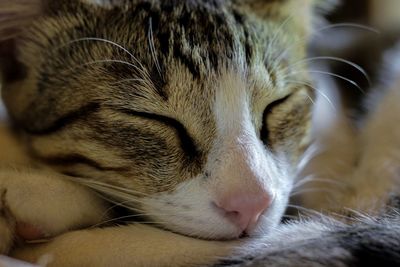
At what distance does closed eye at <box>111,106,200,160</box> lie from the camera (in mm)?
879

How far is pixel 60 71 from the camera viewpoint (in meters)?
0.96

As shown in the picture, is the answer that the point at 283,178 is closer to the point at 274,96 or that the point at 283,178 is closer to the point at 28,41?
the point at 274,96

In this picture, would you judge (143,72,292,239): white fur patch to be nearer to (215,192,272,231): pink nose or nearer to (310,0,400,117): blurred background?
(215,192,272,231): pink nose

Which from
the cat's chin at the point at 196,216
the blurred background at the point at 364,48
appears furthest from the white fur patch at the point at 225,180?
the blurred background at the point at 364,48

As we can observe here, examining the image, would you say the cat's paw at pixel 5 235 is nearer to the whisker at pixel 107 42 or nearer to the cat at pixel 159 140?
the cat at pixel 159 140

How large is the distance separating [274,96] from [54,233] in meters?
0.39

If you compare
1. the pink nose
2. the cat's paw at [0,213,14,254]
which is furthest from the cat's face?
the cat's paw at [0,213,14,254]

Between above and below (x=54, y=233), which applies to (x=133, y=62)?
above

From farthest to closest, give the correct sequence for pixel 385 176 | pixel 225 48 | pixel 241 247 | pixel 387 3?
1. pixel 387 3
2. pixel 385 176
3. pixel 225 48
4. pixel 241 247

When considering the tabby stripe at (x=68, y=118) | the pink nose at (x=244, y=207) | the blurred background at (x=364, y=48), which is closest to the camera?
the pink nose at (x=244, y=207)

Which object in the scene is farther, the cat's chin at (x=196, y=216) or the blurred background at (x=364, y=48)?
the blurred background at (x=364, y=48)

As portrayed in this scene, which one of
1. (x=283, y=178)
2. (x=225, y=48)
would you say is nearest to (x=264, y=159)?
(x=283, y=178)

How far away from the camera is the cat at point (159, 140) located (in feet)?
2.72

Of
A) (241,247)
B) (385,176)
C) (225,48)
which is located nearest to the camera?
(241,247)
